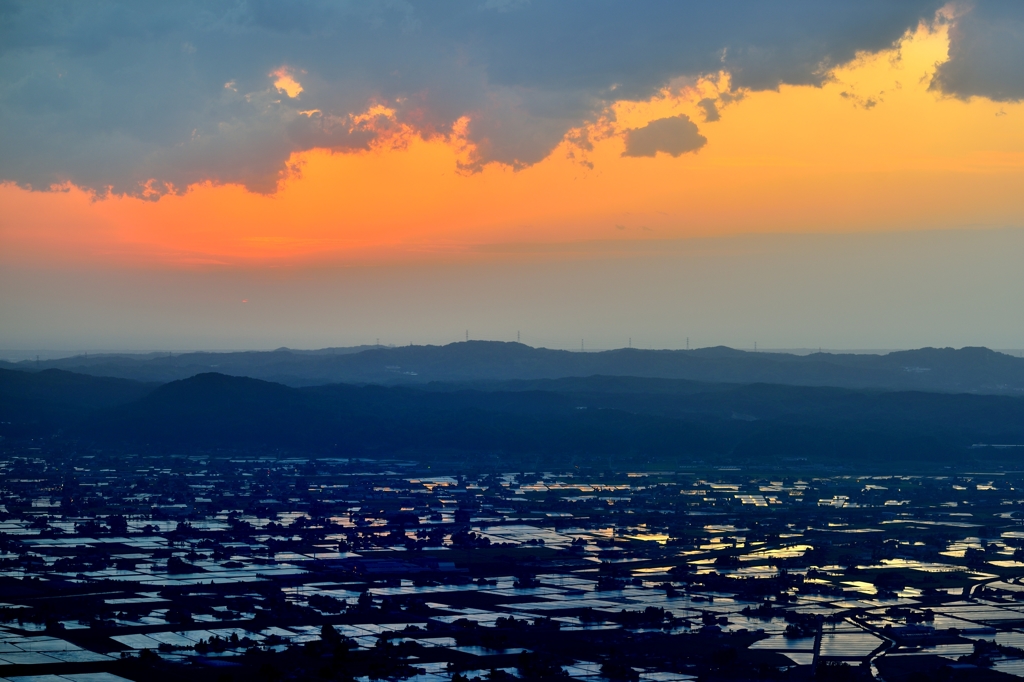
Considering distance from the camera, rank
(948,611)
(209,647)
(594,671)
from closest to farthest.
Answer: (594,671)
(209,647)
(948,611)

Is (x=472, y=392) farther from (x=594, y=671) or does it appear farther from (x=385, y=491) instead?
(x=594, y=671)

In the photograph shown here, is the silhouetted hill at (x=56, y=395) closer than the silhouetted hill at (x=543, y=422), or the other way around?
the silhouetted hill at (x=543, y=422)

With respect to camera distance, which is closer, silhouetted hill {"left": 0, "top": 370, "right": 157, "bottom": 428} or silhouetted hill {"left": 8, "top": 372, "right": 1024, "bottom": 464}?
silhouetted hill {"left": 8, "top": 372, "right": 1024, "bottom": 464}

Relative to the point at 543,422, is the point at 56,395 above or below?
above

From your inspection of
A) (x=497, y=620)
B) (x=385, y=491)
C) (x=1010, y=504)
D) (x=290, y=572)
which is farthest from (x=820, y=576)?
(x=385, y=491)

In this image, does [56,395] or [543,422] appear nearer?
[543,422]

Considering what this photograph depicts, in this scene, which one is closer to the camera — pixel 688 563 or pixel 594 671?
pixel 594 671

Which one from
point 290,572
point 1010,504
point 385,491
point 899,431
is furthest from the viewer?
point 899,431

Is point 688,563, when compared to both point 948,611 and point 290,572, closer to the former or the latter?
point 948,611
